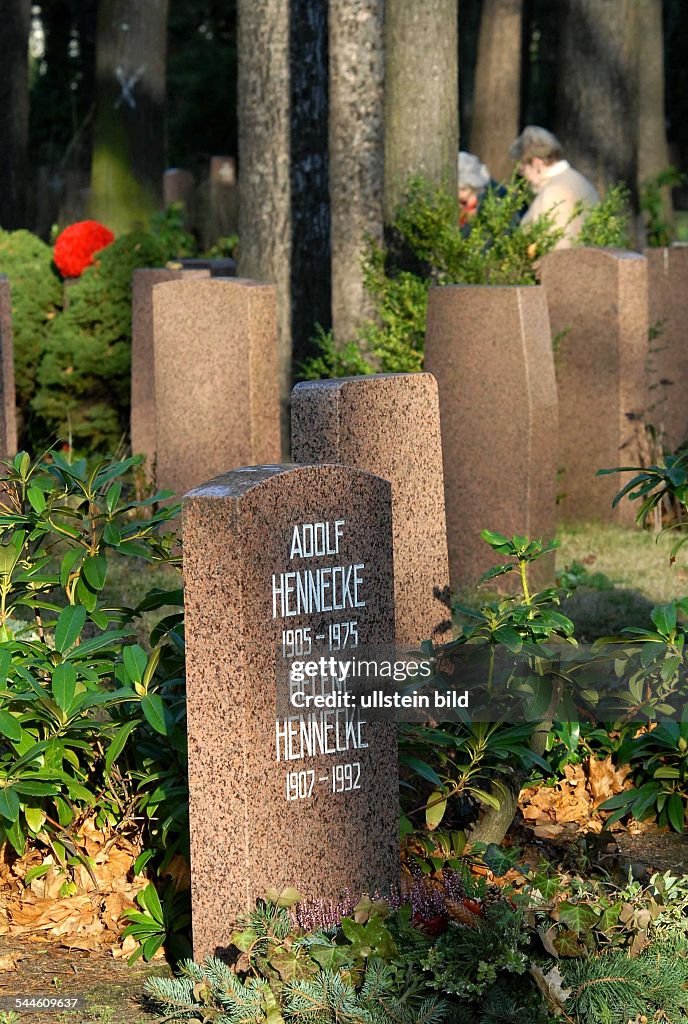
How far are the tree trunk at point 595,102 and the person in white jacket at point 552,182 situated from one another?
12.5 feet

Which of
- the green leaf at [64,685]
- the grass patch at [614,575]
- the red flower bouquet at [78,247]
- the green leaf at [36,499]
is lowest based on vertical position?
the grass patch at [614,575]

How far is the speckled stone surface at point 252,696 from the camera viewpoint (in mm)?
3645

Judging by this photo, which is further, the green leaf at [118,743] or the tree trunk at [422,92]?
the tree trunk at [422,92]

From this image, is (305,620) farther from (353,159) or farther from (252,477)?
(353,159)

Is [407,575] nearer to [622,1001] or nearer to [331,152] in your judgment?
[622,1001]

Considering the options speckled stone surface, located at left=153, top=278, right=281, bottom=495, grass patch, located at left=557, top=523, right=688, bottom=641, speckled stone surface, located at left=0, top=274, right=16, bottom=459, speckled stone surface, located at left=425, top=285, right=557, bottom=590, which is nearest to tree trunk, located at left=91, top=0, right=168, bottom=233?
speckled stone surface, located at left=153, top=278, right=281, bottom=495

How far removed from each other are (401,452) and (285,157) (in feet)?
17.9

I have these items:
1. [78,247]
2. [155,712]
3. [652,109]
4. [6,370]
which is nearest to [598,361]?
[6,370]

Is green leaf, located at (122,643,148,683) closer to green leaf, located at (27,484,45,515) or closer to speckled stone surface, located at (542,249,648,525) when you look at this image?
green leaf, located at (27,484,45,515)

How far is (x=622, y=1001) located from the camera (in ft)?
11.3

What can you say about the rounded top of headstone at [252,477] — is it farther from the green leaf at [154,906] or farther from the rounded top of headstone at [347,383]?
the rounded top of headstone at [347,383]

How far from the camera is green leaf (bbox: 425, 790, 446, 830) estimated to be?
4.46 metres

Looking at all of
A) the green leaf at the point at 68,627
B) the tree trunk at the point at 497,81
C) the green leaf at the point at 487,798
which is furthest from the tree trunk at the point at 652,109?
the green leaf at the point at 68,627

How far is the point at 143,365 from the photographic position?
9969 millimetres
